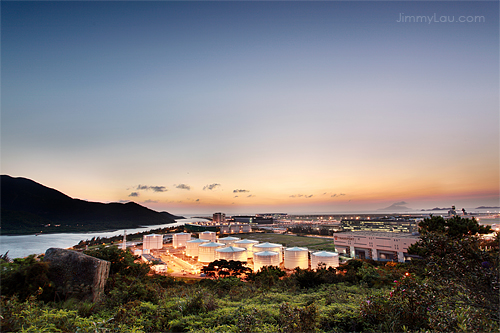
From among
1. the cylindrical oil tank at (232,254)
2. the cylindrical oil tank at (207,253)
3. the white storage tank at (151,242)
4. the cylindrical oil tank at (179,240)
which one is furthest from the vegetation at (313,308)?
the cylindrical oil tank at (179,240)

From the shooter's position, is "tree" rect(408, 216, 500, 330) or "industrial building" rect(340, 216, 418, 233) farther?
"industrial building" rect(340, 216, 418, 233)

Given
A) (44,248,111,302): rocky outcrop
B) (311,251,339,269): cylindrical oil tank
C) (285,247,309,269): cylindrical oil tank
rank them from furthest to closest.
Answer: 1. (285,247,309,269): cylindrical oil tank
2. (311,251,339,269): cylindrical oil tank
3. (44,248,111,302): rocky outcrop

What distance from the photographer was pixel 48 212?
113m

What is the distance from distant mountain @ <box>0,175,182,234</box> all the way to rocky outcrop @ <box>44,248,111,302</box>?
107222mm

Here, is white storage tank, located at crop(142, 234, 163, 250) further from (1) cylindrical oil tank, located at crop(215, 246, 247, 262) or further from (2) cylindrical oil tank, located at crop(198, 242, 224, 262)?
(1) cylindrical oil tank, located at crop(215, 246, 247, 262)

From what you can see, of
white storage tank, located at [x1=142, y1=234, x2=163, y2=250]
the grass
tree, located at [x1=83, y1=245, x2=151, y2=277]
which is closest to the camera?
tree, located at [x1=83, y1=245, x2=151, y2=277]

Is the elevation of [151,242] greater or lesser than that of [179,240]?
greater

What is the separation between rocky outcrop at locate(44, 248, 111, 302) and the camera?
7484mm

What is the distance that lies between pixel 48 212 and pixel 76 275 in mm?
140686

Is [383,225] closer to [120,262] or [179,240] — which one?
[179,240]

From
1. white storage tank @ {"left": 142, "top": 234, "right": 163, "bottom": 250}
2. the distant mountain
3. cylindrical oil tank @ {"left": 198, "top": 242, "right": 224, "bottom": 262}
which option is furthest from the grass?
the distant mountain

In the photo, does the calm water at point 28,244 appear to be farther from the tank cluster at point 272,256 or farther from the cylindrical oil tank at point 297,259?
the cylindrical oil tank at point 297,259

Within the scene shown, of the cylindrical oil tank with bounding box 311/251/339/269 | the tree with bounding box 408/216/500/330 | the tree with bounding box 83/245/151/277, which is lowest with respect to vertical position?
the cylindrical oil tank with bounding box 311/251/339/269

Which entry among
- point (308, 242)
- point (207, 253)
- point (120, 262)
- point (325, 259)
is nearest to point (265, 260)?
point (325, 259)
